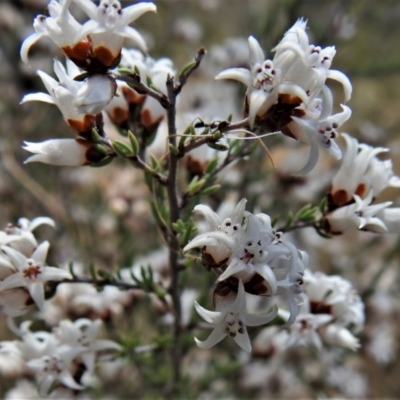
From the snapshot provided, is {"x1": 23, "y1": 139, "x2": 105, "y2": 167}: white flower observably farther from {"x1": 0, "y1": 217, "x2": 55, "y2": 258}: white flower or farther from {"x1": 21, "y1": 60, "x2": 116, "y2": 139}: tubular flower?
{"x1": 0, "y1": 217, "x2": 55, "y2": 258}: white flower

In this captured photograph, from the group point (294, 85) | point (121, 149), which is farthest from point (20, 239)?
point (294, 85)

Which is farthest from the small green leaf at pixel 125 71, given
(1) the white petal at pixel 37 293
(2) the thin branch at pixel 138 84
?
(1) the white petal at pixel 37 293

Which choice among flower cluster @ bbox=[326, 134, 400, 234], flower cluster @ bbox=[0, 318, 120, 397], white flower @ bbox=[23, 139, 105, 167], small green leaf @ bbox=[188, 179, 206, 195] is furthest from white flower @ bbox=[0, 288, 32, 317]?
flower cluster @ bbox=[326, 134, 400, 234]

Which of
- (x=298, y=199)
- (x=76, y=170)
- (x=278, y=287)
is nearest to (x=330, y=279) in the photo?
(x=278, y=287)

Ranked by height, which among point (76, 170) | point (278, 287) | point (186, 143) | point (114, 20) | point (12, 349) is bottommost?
point (76, 170)

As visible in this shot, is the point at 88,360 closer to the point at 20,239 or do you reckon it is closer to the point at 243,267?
the point at 20,239

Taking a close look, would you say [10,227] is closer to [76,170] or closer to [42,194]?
[42,194]
